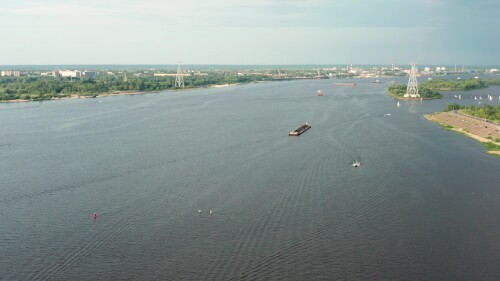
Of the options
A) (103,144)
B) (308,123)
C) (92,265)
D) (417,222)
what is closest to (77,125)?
(103,144)

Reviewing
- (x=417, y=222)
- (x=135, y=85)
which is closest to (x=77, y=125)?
(x=417, y=222)

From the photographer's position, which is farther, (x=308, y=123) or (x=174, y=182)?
(x=308, y=123)

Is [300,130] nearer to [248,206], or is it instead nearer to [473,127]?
[473,127]

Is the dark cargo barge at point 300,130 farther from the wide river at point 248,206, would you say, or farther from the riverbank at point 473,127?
the riverbank at point 473,127

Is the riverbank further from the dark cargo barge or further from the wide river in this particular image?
the dark cargo barge

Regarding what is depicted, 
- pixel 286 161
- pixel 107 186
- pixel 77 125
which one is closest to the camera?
pixel 107 186

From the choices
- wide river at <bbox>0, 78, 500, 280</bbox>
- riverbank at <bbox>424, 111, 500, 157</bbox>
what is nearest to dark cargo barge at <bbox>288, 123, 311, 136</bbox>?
wide river at <bbox>0, 78, 500, 280</bbox>

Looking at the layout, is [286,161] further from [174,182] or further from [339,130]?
[339,130]

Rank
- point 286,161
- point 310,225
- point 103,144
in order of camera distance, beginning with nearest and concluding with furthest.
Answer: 1. point 310,225
2. point 286,161
3. point 103,144
